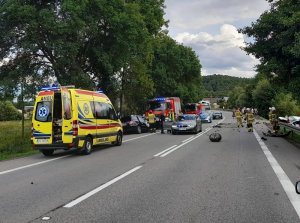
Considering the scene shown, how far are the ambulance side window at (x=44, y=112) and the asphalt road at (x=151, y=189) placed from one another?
65.6 inches

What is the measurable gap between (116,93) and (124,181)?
26753 millimetres

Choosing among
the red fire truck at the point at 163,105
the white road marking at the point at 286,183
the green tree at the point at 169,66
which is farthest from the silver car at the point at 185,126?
the green tree at the point at 169,66

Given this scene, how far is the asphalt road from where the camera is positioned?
6246 millimetres

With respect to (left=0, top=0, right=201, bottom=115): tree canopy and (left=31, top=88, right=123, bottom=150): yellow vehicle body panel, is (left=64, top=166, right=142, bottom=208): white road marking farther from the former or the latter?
(left=0, top=0, right=201, bottom=115): tree canopy

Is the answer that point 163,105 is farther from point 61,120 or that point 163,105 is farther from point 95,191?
point 95,191

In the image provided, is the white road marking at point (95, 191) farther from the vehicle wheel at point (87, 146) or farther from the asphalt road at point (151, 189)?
the vehicle wheel at point (87, 146)

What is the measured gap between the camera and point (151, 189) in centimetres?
827

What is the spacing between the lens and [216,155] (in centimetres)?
1451

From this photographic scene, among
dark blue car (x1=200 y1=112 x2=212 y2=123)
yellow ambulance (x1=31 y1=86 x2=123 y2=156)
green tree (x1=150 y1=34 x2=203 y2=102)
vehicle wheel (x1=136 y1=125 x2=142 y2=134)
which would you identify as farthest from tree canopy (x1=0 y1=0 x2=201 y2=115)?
dark blue car (x1=200 y1=112 x2=212 y2=123)

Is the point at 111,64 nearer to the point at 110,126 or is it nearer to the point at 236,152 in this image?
the point at 110,126

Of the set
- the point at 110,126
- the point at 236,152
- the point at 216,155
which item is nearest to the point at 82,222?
the point at 216,155

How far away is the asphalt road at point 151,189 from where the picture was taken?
625cm

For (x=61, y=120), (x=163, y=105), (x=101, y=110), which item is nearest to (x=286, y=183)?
(x=61, y=120)

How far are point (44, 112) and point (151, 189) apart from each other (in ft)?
25.5
